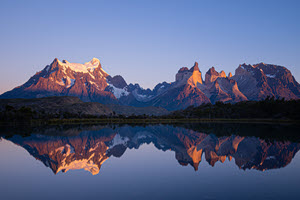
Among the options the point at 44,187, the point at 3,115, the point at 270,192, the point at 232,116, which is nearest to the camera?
the point at 270,192

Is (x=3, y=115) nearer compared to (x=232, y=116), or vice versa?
(x=3, y=115)

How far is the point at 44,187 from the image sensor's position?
20875 millimetres

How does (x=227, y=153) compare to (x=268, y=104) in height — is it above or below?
below

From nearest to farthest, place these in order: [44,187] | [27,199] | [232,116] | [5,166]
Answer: [27,199]
[44,187]
[5,166]
[232,116]

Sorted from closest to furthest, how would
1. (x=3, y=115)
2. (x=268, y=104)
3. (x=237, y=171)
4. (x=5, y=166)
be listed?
(x=237, y=171) < (x=5, y=166) < (x=3, y=115) < (x=268, y=104)

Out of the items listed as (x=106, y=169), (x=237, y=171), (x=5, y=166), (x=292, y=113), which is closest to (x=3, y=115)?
(x=5, y=166)

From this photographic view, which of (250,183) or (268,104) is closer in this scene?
(250,183)

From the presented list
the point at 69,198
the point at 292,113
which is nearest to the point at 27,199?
the point at 69,198

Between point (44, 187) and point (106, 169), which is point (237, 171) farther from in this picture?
point (44, 187)

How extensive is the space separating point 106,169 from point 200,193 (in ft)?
38.7

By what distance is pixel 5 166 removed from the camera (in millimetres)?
29984

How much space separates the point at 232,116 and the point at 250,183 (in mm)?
173856

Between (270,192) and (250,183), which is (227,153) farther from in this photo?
(270,192)

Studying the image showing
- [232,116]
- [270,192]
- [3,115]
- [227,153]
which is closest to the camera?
[270,192]
